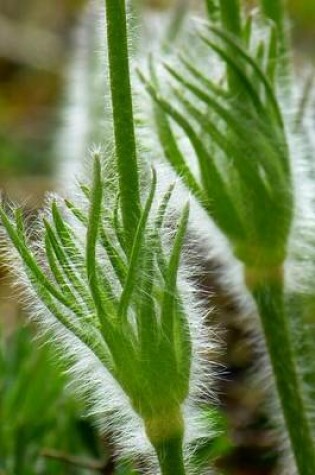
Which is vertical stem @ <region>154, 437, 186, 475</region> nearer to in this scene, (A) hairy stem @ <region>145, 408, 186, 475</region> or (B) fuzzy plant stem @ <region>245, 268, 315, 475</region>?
(A) hairy stem @ <region>145, 408, 186, 475</region>

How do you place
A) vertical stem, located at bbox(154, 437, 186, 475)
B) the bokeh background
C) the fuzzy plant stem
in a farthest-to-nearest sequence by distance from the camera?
the bokeh background
the fuzzy plant stem
vertical stem, located at bbox(154, 437, 186, 475)

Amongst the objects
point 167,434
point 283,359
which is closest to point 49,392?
point 283,359

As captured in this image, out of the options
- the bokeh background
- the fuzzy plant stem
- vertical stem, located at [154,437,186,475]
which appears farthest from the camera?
the bokeh background

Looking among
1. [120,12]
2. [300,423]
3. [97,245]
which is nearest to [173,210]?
[97,245]

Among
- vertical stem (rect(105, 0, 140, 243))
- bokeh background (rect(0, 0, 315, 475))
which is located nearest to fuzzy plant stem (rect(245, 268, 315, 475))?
bokeh background (rect(0, 0, 315, 475))

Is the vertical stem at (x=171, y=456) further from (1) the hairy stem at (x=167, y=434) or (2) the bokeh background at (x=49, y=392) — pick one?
(2) the bokeh background at (x=49, y=392)

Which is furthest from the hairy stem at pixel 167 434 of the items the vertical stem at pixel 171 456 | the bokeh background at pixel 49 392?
the bokeh background at pixel 49 392

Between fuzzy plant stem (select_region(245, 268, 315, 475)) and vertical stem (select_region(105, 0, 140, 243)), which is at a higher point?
vertical stem (select_region(105, 0, 140, 243))

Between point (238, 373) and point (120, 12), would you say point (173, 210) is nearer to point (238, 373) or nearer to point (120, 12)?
point (120, 12)
